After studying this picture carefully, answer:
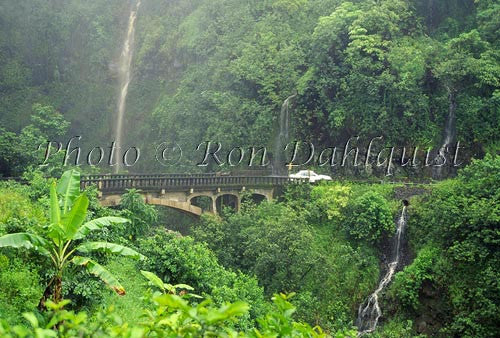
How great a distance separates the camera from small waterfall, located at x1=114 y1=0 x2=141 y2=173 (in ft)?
182

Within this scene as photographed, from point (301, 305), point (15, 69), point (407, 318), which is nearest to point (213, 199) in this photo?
point (301, 305)

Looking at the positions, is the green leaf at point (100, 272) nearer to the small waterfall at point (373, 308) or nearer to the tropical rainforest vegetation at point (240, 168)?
the tropical rainforest vegetation at point (240, 168)

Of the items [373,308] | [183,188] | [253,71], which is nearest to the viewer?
[373,308]

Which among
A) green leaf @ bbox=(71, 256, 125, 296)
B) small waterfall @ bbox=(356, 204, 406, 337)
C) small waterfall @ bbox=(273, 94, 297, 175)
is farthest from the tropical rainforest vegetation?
small waterfall @ bbox=(273, 94, 297, 175)

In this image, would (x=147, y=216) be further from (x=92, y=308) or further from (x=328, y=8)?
(x=328, y=8)

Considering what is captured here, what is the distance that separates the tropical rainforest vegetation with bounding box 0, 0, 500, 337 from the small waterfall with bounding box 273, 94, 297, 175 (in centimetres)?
48

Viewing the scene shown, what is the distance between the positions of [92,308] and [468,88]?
28.3m

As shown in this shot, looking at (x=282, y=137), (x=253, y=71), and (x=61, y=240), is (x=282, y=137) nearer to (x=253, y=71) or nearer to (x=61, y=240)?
(x=253, y=71)

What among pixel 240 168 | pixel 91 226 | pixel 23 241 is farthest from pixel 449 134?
pixel 23 241

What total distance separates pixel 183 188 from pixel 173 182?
0.97 metres

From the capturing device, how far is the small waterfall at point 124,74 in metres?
55.3

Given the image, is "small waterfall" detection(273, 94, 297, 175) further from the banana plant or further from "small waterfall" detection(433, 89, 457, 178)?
the banana plant

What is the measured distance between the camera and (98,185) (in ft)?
94.4

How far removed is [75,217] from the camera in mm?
11961
